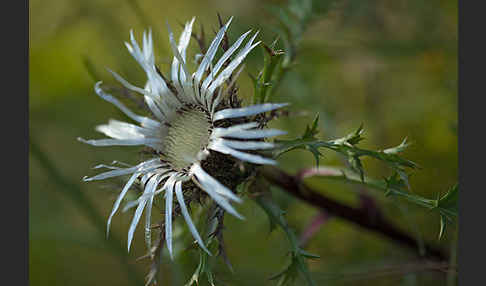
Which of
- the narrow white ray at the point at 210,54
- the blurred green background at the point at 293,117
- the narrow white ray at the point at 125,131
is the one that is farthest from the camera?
the blurred green background at the point at 293,117

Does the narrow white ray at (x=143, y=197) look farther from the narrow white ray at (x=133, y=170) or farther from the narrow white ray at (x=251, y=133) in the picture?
the narrow white ray at (x=251, y=133)

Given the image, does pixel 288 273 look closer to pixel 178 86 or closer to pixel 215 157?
pixel 215 157

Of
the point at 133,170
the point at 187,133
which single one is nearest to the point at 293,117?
the point at 187,133

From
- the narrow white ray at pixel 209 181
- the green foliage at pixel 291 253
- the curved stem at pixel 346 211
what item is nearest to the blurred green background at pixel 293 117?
the curved stem at pixel 346 211

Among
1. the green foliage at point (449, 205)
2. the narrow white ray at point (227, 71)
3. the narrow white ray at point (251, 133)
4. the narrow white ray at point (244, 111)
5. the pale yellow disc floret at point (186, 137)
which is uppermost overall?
the narrow white ray at point (227, 71)

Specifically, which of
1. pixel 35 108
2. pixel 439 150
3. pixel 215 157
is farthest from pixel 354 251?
pixel 35 108

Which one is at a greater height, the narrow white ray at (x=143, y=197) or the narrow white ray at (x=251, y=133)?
the narrow white ray at (x=251, y=133)

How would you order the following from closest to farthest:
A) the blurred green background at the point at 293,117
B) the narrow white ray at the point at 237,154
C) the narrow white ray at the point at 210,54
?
1. the narrow white ray at the point at 237,154
2. the narrow white ray at the point at 210,54
3. the blurred green background at the point at 293,117
